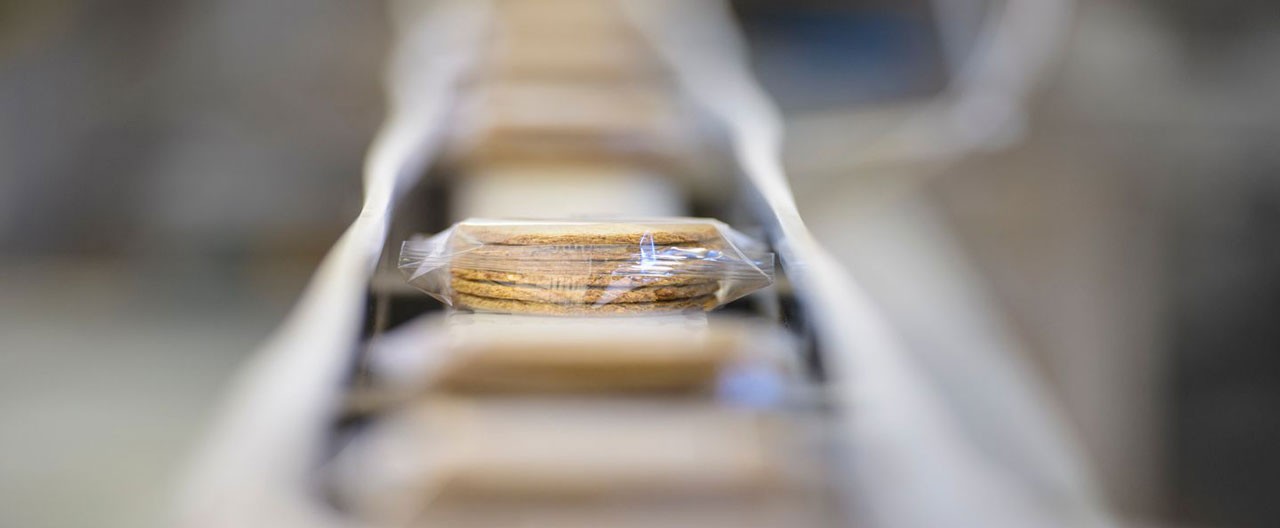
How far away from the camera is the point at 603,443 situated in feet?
1.12

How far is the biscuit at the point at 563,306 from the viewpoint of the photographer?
314 millimetres

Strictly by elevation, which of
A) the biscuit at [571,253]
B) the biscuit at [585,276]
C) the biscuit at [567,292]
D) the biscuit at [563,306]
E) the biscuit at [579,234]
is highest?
the biscuit at [579,234]

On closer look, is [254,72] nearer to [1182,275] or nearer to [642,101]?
[642,101]

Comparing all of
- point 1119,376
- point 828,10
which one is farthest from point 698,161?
point 1119,376

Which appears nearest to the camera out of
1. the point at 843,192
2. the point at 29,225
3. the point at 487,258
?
the point at 487,258

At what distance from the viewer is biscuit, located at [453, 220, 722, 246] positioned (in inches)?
12.0

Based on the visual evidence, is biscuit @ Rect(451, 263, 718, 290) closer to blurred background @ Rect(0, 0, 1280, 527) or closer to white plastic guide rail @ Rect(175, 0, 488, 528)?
white plastic guide rail @ Rect(175, 0, 488, 528)

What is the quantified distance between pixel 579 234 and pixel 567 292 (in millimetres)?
27

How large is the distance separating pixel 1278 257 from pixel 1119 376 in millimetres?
139

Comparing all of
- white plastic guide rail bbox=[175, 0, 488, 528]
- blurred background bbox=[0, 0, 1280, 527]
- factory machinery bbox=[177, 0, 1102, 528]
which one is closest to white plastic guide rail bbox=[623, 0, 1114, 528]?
factory machinery bbox=[177, 0, 1102, 528]

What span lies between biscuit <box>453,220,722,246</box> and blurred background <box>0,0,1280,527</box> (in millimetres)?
183

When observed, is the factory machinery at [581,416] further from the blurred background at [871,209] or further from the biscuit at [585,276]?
the blurred background at [871,209]

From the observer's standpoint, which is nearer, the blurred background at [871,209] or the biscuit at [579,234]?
the biscuit at [579,234]

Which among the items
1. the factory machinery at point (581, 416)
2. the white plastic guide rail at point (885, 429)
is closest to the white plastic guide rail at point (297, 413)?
the factory machinery at point (581, 416)
